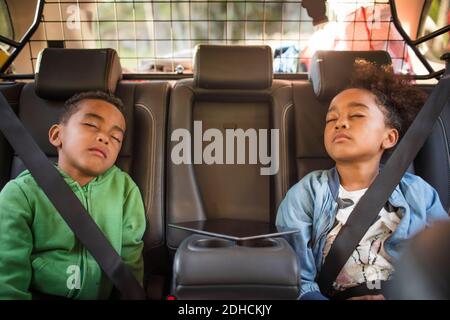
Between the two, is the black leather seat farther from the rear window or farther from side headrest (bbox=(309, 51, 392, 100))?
the rear window

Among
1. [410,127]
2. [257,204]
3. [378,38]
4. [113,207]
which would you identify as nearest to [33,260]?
[113,207]

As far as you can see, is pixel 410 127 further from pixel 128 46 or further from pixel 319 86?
pixel 128 46

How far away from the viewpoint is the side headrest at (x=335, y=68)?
1.16 meters

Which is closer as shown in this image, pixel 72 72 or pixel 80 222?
pixel 80 222

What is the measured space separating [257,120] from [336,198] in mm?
392

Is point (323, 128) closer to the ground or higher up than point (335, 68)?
closer to the ground

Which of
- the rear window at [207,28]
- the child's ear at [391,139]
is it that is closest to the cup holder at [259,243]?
the child's ear at [391,139]

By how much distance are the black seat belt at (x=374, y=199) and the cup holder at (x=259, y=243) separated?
0.66 ft

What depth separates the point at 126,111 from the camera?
1.18 metres

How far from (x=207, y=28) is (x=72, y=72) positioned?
101 cm

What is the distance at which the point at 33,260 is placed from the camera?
3.02ft

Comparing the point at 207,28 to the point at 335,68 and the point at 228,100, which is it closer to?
the point at 228,100

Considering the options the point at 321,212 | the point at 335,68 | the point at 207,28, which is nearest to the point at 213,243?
the point at 321,212
